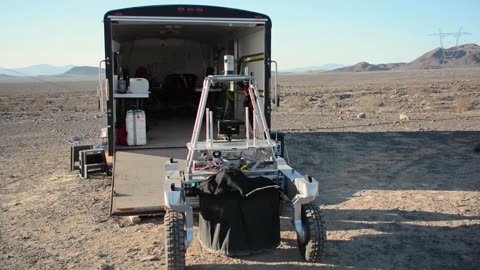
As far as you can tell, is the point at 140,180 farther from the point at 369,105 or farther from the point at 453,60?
the point at 453,60

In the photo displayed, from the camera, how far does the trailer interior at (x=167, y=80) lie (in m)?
7.45

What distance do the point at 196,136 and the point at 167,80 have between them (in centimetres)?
1197

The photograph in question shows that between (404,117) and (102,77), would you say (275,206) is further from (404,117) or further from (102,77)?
(404,117)

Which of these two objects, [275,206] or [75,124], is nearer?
[275,206]

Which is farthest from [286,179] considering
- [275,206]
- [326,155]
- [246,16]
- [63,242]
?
[326,155]

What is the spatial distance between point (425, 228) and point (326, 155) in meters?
5.01

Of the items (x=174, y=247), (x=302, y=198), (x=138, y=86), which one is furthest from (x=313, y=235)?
(x=138, y=86)

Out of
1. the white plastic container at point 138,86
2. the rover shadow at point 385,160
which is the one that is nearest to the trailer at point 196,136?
the white plastic container at point 138,86

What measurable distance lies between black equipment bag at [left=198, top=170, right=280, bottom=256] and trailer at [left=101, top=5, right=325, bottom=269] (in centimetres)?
12

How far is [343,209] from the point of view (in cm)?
724

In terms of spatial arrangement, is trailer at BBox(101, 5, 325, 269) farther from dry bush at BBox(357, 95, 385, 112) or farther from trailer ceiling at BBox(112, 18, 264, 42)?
dry bush at BBox(357, 95, 385, 112)

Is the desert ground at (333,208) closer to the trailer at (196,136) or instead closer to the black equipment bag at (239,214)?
the black equipment bag at (239,214)

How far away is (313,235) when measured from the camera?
5086mm

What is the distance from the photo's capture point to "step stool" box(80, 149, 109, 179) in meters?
9.16
